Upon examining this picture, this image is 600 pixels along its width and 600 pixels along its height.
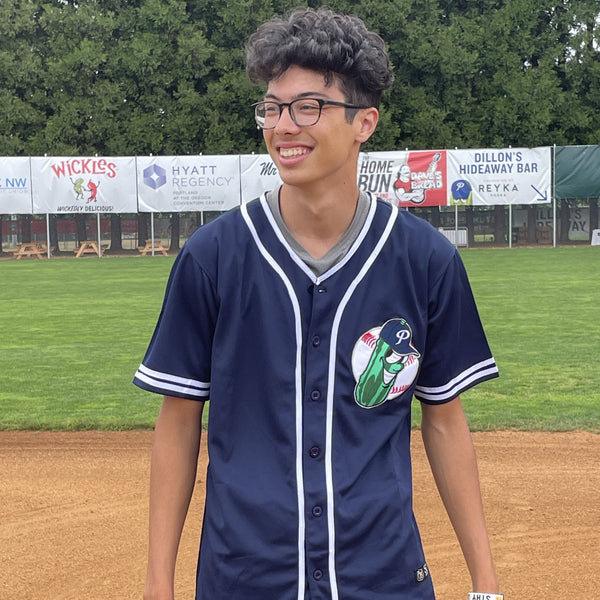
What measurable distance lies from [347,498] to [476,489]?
0.41 m

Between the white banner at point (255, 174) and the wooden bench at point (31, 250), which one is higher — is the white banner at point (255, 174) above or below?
above

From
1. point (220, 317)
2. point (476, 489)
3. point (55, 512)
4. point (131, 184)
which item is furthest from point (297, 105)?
point (131, 184)

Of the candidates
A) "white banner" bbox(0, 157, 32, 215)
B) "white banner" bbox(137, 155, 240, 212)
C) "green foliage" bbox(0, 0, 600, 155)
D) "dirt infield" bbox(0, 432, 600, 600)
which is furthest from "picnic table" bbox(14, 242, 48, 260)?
"dirt infield" bbox(0, 432, 600, 600)

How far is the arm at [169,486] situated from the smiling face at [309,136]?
603 millimetres

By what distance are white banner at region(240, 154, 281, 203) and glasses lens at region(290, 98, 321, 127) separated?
34260 millimetres

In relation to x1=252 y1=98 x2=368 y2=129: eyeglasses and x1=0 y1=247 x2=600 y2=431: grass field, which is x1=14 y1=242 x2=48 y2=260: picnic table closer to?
x1=0 y1=247 x2=600 y2=431: grass field

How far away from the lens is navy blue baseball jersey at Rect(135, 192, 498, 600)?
2098 millimetres

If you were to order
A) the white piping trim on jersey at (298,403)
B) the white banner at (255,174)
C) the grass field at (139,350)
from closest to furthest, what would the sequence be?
the white piping trim on jersey at (298,403) < the grass field at (139,350) < the white banner at (255,174)

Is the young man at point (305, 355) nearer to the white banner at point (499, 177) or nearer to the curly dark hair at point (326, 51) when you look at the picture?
the curly dark hair at point (326, 51)

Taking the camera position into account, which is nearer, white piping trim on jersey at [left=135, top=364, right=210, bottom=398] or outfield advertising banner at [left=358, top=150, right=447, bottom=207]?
white piping trim on jersey at [left=135, top=364, right=210, bottom=398]

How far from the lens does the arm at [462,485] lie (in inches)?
91.7

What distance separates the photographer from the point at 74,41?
47.2 metres

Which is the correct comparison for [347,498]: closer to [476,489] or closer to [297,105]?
[476,489]

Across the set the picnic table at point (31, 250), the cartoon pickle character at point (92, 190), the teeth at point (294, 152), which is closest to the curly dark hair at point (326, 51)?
the teeth at point (294, 152)
